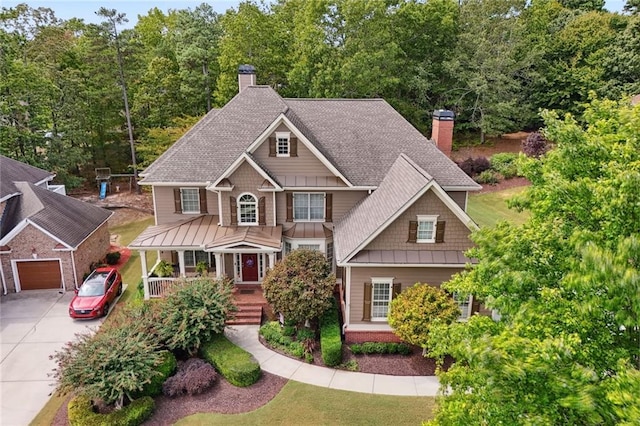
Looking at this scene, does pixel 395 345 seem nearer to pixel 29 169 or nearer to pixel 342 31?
pixel 29 169

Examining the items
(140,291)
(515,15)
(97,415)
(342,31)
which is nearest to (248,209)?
(140,291)

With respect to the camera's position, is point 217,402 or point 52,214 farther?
point 52,214

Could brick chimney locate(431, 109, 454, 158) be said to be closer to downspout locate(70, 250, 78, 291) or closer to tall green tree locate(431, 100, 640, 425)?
tall green tree locate(431, 100, 640, 425)

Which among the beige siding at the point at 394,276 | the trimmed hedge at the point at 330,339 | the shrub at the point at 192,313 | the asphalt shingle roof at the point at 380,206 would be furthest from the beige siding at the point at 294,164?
the shrub at the point at 192,313

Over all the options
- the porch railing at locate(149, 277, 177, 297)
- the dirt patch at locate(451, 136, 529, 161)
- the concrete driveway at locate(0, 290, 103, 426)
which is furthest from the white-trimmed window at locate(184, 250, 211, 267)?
the dirt patch at locate(451, 136, 529, 161)

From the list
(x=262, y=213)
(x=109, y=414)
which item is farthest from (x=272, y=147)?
(x=109, y=414)

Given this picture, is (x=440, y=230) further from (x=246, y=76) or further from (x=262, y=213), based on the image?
(x=246, y=76)
